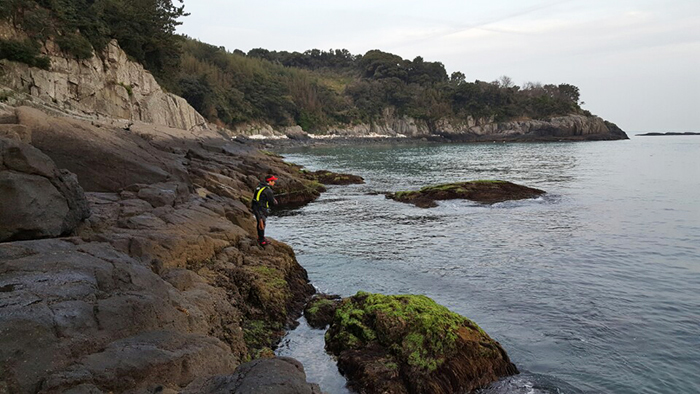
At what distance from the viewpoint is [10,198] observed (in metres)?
7.39

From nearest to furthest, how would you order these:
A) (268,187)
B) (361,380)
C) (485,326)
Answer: (361,380)
(485,326)
(268,187)

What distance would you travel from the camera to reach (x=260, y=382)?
459 centimetres

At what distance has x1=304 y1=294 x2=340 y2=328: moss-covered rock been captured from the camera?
951cm

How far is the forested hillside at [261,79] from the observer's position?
3603cm

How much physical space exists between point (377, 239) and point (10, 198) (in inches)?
483

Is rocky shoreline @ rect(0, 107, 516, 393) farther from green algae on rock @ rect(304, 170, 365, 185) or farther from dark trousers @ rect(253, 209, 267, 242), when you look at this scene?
green algae on rock @ rect(304, 170, 365, 185)

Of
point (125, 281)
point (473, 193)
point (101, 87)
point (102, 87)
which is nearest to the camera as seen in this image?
point (125, 281)

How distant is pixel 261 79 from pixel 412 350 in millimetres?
132069

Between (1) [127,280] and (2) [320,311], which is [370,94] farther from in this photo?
(1) [127,280]

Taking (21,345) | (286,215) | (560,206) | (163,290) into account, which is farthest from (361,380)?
(560,206)

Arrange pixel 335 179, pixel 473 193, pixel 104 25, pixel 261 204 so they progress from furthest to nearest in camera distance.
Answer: pixel 104 25, pixel 335 179, pixel 473 193, pixel 261 204

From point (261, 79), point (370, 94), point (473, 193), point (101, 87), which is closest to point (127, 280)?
point (473, 193)

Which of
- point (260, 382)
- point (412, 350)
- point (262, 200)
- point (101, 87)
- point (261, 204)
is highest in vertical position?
point (101, 87)

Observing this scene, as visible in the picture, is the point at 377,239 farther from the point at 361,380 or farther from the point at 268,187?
the point at 361,380
